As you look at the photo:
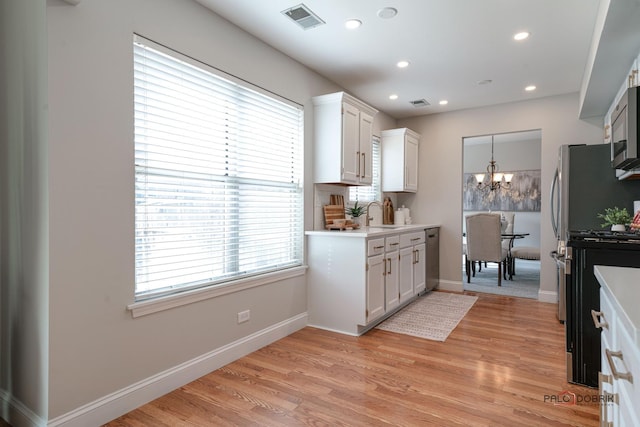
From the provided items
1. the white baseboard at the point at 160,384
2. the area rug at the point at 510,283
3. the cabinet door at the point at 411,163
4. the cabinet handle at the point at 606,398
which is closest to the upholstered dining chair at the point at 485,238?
the area rug at the point at 510,283

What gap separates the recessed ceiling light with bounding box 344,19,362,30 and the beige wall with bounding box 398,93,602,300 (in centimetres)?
289

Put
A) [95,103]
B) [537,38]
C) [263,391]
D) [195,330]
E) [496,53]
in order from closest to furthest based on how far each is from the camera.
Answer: [95,103] < [263,391] < [195,330] < [537,38] < [496,53]

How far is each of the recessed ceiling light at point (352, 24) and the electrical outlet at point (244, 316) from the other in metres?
2.34

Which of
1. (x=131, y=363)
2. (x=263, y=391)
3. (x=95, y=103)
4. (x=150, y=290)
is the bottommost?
(x=263, y=391)

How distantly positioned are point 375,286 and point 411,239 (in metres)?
1.04

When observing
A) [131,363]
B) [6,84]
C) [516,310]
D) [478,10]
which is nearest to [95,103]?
[6,84]

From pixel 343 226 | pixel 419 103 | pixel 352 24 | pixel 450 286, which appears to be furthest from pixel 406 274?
pixel 352 24

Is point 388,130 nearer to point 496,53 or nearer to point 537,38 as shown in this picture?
point 496,53

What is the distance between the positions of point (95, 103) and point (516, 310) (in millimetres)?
4414

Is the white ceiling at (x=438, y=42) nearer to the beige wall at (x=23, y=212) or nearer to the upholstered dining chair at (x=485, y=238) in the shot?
the beige wall at (x=23, y=212)

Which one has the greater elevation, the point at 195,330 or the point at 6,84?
the point at 6,84

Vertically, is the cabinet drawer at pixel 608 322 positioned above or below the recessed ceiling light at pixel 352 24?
below

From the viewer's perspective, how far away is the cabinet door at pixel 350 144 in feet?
12.1

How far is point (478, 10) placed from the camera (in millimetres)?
2643
